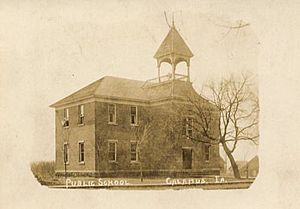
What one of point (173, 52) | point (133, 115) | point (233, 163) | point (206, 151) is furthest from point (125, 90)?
point (233, 163)

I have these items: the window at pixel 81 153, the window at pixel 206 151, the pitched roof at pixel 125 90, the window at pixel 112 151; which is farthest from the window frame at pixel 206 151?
the window at pixel 81 153

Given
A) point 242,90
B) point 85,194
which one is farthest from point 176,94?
point 85,194

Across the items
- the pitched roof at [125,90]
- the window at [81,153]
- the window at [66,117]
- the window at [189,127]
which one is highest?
the pitched roof at [125,90]

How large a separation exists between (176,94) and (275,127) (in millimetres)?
355

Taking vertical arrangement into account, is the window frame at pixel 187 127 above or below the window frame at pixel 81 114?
below

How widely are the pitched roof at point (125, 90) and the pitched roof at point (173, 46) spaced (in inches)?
4.0

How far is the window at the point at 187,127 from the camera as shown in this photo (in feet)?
5.24

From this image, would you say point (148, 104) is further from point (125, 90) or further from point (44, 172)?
point (44, 172)

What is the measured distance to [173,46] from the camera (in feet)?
5.22

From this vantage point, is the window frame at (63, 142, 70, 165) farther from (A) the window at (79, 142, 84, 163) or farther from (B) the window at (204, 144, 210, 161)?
(B) the window at (204, 144, 210, 161)

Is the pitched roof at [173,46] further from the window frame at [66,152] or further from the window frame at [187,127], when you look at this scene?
the window frame at [66,152]

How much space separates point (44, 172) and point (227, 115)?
2.15 feet

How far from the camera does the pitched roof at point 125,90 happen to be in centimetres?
158

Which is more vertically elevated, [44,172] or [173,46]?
[173,46]
